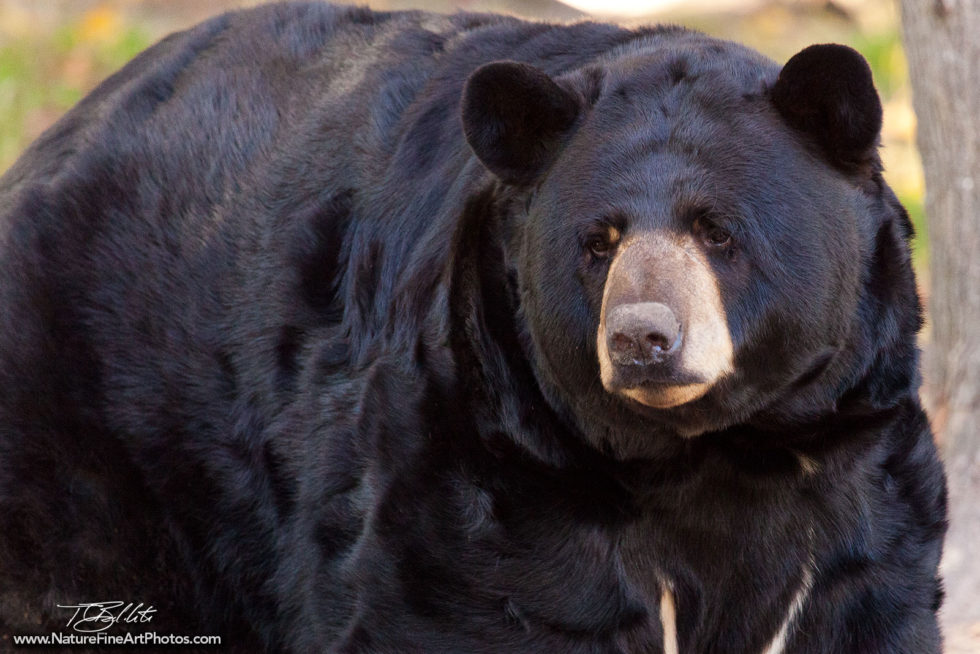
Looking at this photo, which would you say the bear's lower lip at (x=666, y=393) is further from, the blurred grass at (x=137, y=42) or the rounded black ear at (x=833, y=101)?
the blurred grass at (x=137, y=42)

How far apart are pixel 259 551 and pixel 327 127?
4.04 feet

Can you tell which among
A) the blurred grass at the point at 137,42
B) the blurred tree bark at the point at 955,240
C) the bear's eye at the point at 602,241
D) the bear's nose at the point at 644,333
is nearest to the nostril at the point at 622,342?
the bear's nose at the point at 644,333

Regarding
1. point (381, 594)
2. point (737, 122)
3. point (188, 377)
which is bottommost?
point (381, 594)

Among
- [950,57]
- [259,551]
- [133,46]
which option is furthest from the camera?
[133,46]

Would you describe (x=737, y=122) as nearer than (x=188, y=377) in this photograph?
Yes

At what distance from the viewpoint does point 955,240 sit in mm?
5246

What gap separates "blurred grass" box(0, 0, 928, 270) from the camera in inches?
375

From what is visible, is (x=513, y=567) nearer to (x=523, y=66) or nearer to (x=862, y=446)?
(x=862, y=446)

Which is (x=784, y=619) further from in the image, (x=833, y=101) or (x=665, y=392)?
(x=833, y=101)

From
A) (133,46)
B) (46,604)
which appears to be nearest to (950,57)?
(46,604)

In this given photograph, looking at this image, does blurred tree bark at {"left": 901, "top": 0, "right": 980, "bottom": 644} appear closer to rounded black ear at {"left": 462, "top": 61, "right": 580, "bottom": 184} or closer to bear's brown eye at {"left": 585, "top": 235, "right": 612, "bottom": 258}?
rounded black ear at {"left": 462, "top": 61, "right": 580, "bottom": 184}

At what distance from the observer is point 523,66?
10.6ft
